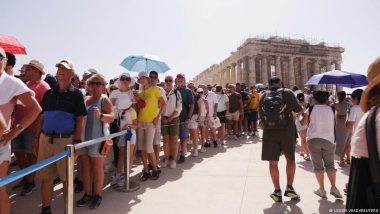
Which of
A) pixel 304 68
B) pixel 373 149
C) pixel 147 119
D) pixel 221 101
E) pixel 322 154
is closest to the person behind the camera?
pixel 373 149

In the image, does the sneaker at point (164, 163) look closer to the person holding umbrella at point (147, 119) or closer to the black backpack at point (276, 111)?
the person holding umbrella at point (147, 119)

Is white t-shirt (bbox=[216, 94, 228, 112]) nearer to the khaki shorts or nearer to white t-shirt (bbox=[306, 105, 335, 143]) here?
white t-shirt (bbox=[306, 105, 335, 143])

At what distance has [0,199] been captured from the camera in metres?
2.78

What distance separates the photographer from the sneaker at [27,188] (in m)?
4.42

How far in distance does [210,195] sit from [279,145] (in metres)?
1.41

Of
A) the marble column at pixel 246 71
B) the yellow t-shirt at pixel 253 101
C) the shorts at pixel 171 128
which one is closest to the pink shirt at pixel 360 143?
the shorts at pixel 171 128

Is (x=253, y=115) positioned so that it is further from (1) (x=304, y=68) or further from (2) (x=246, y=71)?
(1) (x=304, y=68)

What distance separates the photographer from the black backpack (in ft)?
13.1

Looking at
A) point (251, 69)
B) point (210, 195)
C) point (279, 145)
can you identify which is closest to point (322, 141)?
point (279, 145)

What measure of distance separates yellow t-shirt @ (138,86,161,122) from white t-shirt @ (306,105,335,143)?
9.79 ft

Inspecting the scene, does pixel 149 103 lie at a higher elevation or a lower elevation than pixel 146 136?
higher

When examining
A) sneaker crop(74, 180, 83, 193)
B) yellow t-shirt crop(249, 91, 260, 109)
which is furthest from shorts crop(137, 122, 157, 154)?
yellow t-shirt crop(249, 91, 260, 109)

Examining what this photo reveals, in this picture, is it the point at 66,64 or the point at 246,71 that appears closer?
the point at 66,64

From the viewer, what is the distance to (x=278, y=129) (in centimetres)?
410
